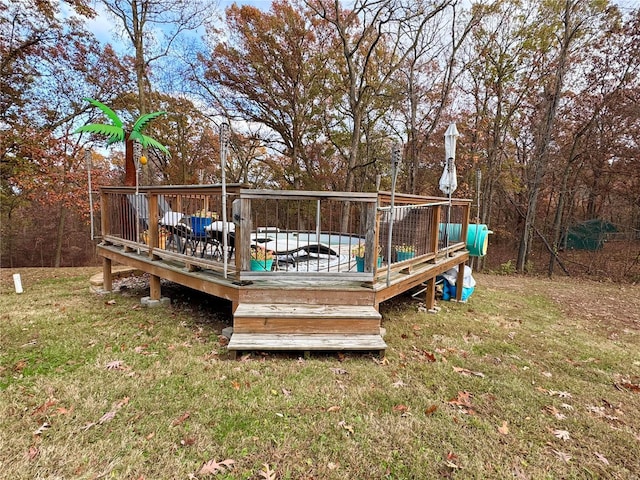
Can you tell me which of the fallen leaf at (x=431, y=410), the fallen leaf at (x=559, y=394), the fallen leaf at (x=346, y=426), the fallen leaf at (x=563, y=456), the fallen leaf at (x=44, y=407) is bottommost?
the fallen leaf at (x=559, y=394)

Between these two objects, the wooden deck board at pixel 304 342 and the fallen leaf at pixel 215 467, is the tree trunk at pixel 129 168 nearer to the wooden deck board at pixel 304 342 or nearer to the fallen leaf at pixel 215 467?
the wooden deck board at pixel 304 342

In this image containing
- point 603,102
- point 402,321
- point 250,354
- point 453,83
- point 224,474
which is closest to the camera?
point 224,474

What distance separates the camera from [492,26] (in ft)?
39.6

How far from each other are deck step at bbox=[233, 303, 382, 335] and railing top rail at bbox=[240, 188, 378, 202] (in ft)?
4.21

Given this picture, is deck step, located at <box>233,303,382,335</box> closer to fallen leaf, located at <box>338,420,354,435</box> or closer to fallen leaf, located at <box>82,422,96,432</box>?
fallen leaf, located at <box>338,420,354,435</box>

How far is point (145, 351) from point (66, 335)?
1.25 meters

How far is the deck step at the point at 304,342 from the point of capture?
3.23 meters

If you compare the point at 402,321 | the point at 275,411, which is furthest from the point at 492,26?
the point at 275,411

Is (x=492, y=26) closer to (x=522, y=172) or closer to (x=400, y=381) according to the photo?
(x=522, y=172)

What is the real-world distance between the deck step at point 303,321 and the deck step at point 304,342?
5 centimetres

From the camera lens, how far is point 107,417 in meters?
2.37

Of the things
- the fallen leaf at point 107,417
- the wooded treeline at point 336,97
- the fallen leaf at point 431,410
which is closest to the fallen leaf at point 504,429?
the fallen leaf at point 431,410

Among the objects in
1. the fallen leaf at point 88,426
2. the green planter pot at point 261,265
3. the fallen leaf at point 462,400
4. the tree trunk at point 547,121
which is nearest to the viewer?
the fallen leaf at point 88,426

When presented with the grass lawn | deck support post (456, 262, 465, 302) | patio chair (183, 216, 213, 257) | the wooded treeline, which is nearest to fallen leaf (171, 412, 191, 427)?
the grass lawn
